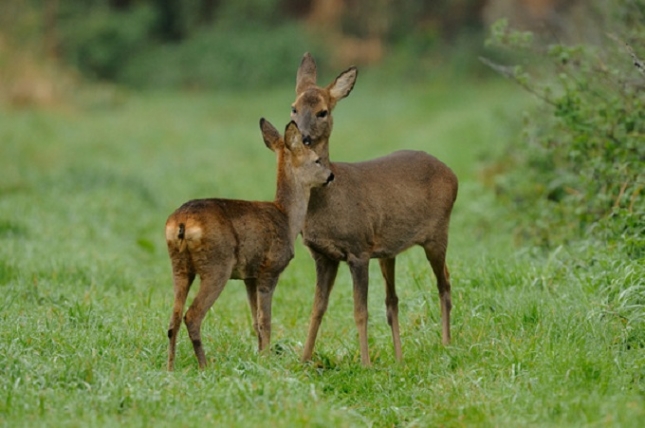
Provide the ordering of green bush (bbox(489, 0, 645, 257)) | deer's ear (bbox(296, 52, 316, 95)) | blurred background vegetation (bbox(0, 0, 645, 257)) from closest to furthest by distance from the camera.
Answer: deer's ear (bbox(296, 52, 316, 95)) < green bush (bbox(489, 0, 645, 257)) < blurred background vegetation (bbox(0, 0, 645, 257))

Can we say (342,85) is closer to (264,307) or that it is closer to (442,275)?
(442,275)

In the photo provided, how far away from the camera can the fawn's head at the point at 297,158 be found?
23.7 feet

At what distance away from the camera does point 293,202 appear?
7273mm

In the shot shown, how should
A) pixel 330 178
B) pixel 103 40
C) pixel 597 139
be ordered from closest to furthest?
pixel 330 178 → pixel 597 139 → pixel 103 40

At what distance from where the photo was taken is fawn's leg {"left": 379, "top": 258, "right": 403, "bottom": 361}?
740 cm

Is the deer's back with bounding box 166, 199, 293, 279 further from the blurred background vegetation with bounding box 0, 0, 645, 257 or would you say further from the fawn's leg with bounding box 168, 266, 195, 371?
the blurred background vegetation with bounding box 0, 0, 645, 257

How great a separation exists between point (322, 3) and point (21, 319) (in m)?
35.9

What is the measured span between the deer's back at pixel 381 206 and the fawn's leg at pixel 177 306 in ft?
3.23

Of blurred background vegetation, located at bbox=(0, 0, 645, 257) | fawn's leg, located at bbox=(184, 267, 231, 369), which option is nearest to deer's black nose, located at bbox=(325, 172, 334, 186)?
fawn's leg, located at bbox=(184, 267, 231, 369)

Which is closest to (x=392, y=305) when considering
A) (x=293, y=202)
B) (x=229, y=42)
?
(x=293, y=202)

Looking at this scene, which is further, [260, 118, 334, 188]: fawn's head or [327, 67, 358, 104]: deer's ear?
[327, 67, 358, 104]: deer's ear

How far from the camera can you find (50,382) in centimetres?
591

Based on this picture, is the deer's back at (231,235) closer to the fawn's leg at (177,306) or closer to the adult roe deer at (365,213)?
the fawn's leg at (177,306)

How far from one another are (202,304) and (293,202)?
1088 mm
